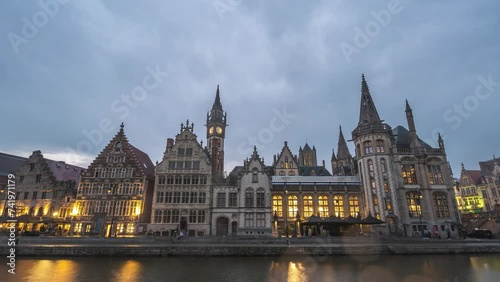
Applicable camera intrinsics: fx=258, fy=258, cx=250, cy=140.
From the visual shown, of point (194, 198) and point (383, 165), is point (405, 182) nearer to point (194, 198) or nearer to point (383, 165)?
point (383, 165)

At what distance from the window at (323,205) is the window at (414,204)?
46.9ft

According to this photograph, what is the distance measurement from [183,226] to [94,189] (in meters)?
17.7

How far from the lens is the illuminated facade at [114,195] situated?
42.9 metres

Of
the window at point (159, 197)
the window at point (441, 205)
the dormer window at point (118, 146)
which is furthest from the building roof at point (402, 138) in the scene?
the dormer window at point (118, 146)

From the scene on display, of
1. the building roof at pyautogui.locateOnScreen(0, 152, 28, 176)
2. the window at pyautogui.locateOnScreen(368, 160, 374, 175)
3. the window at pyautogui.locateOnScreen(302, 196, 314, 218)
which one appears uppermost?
the building roof at pyautogui.locateOnScreen(0, 152, 28, 176)

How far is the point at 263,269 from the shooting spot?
18.4 meters

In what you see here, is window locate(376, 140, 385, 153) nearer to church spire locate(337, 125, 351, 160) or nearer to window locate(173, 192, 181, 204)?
church spire locate(337, 125, 351, 160)

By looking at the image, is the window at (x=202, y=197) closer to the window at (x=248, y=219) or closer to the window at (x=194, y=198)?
the window at (x=194, y=198)

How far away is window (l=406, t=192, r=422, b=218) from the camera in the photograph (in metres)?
46.0

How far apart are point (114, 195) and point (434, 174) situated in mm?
58397

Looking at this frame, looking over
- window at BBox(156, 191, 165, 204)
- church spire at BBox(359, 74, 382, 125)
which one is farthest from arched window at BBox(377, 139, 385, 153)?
window at BBox(156, 191, 165, 204)

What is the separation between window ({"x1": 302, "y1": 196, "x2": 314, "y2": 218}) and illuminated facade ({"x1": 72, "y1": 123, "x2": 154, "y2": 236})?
28.5 meters

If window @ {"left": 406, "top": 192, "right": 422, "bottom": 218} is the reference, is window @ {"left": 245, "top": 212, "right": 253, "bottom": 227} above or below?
below

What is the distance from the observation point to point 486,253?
2583 centimetres
